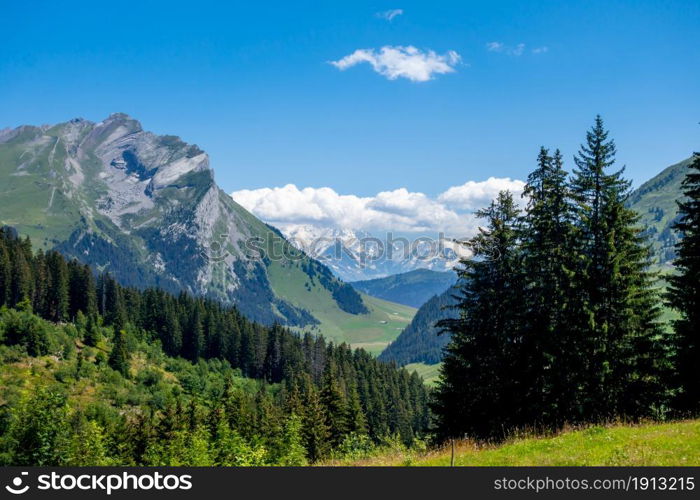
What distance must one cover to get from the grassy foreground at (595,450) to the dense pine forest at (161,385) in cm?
1071

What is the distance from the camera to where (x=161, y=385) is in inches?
3829

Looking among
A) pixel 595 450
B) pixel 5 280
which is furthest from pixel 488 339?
pixel 5 280

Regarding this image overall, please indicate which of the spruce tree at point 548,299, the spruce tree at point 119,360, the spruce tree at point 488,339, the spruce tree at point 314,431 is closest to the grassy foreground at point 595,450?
the spruce tree at point 548,299

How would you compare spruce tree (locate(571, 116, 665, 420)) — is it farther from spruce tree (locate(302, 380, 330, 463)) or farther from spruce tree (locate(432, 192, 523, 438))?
spruce tree (locate(302, 380, 330, 463))

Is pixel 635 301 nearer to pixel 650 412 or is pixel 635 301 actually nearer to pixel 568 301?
pixel 568 301

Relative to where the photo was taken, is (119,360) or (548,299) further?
(119,360)

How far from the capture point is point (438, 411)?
3550 centimetres

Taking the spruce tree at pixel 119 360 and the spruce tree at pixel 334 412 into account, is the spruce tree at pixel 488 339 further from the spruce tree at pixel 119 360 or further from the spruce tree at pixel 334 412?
the spruce tree at pixel 119 360

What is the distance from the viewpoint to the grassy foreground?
15.9 m

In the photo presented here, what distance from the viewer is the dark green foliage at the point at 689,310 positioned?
29.7 meters

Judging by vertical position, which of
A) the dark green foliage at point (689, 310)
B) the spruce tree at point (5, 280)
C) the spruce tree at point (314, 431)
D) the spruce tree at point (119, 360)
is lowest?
the spruce tree at point (314, 431)

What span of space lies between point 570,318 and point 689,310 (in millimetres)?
7828

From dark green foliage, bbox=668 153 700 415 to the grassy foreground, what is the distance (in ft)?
31.6

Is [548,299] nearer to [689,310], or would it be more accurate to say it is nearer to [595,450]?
[689,310]
